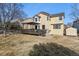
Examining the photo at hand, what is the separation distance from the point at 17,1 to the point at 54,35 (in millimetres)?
505

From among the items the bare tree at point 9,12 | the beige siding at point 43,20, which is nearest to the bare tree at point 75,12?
the beige siding at point 43,20

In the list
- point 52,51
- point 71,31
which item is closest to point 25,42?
point 52,51

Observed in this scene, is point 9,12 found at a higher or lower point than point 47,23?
higher

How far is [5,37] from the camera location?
2549 mm

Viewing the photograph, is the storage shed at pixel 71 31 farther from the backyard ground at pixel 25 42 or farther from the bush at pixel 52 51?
the bush at pixel 52 51

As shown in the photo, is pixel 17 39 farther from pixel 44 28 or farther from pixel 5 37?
pixel 44 28

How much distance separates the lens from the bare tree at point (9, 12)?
2.54 m

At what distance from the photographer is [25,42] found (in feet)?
8.34

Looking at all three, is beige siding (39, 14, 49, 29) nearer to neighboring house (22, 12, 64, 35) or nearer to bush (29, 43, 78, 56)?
neighboring house (22, 12, 64, 35)

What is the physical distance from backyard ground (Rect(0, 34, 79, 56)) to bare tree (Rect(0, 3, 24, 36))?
16 centimetres

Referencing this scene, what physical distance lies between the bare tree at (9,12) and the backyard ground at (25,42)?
0.16m

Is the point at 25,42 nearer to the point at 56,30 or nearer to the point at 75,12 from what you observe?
the point at 56,30

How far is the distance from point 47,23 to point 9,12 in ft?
1.32

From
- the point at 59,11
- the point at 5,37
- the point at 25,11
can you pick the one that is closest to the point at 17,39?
the point at 5,37
